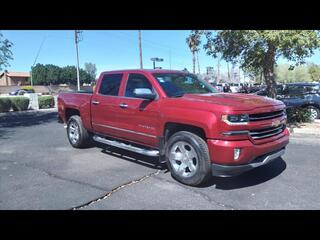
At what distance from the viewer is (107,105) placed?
650 centimetres

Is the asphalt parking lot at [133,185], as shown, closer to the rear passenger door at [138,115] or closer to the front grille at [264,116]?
the rear passenger door at [138,115]

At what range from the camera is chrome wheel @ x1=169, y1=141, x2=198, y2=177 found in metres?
4.88

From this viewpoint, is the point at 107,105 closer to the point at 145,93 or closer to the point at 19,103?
the point at 145,93

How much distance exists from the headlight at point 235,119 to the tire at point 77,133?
4183mm

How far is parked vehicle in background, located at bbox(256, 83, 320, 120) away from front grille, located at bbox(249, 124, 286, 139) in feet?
26.1

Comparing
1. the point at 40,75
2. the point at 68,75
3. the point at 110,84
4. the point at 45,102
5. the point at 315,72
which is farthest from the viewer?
the point at 68,75

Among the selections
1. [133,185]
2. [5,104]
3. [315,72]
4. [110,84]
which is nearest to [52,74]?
[315,72]

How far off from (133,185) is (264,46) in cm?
700

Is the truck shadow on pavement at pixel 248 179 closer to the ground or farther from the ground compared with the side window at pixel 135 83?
closer to the ground

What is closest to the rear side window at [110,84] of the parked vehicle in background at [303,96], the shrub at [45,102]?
the parked vehicle in background at [303,96]

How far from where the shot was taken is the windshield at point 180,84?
557 cm

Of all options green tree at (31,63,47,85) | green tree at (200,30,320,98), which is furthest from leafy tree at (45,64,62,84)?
green tree at (200,30,320,98)

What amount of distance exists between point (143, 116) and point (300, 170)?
305 cm
